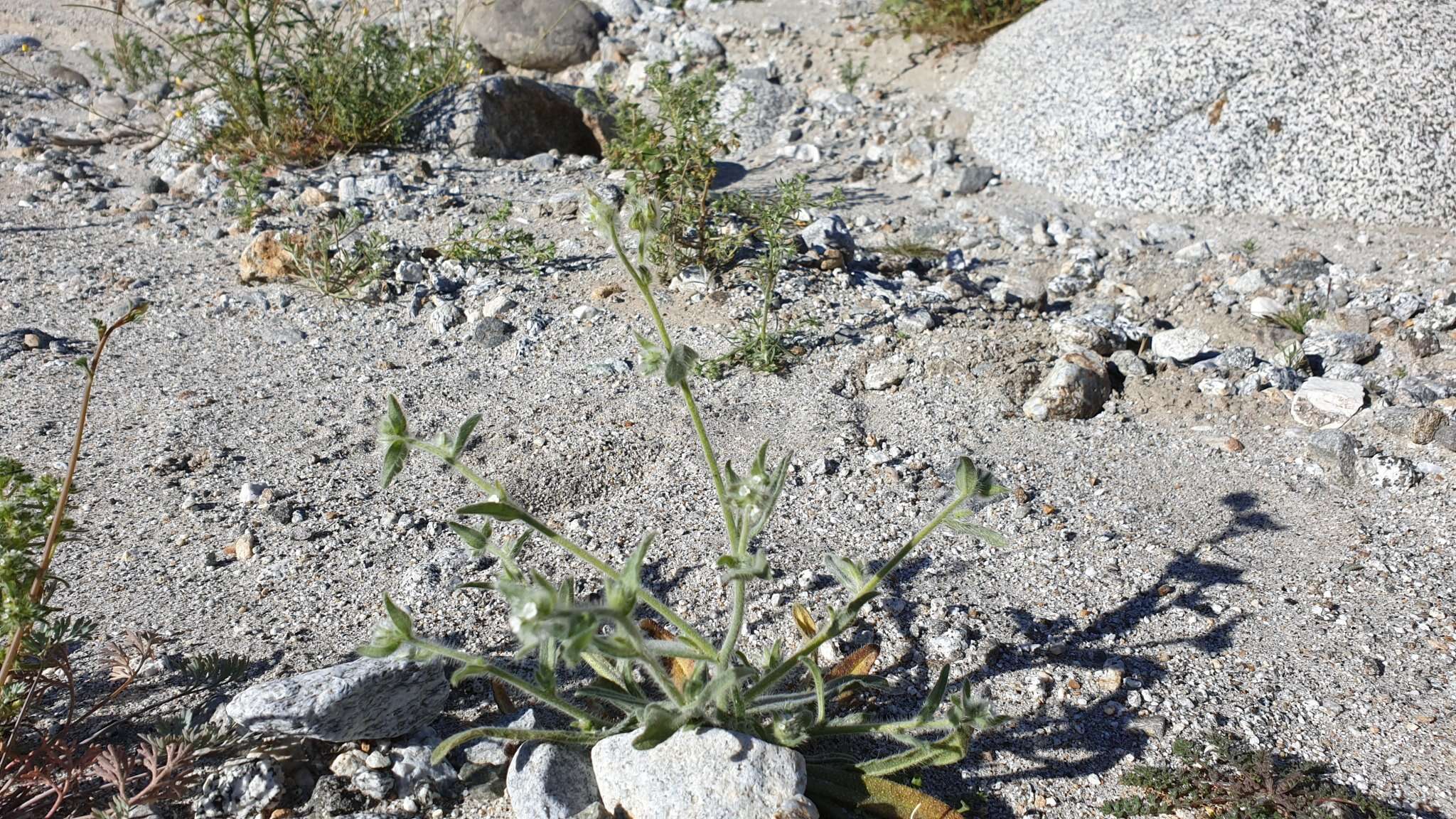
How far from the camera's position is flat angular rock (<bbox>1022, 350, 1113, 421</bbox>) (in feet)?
11.6

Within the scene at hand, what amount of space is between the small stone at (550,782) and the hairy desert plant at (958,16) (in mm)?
5512

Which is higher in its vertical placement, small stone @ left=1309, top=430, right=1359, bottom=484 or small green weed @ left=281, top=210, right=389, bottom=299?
small green weed @ left=281, top=210, right=389, bottom=299

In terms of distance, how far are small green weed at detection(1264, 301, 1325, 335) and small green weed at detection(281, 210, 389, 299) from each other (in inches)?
137

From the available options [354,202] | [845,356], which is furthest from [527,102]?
[845,356]

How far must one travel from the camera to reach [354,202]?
493cm

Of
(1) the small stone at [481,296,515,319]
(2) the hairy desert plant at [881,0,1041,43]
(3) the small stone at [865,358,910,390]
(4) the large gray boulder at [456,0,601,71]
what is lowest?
(3) the small stone at [865,358,910,390]

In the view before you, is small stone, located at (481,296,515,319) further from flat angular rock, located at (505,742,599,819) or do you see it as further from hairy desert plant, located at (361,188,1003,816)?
flat angular rock, located at (505,742,599,819)

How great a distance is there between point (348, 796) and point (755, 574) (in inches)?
41.2

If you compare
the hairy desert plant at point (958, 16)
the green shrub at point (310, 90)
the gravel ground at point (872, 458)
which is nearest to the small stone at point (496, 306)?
the gravel ground at point (872, 458)

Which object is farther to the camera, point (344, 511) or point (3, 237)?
point (3, 237)

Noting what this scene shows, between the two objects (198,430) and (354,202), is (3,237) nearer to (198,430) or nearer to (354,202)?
(354,202)

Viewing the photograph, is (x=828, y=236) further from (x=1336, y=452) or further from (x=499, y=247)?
(x=1336, y=452)

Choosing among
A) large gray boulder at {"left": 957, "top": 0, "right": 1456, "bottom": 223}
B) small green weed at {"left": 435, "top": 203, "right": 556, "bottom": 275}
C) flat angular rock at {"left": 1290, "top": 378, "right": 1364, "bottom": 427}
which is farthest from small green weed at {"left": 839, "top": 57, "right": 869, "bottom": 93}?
flat angular rock at {"left": 1290, "top": 378, "right": 1364, "bottom": 427}

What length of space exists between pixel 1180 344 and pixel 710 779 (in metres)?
2.66
